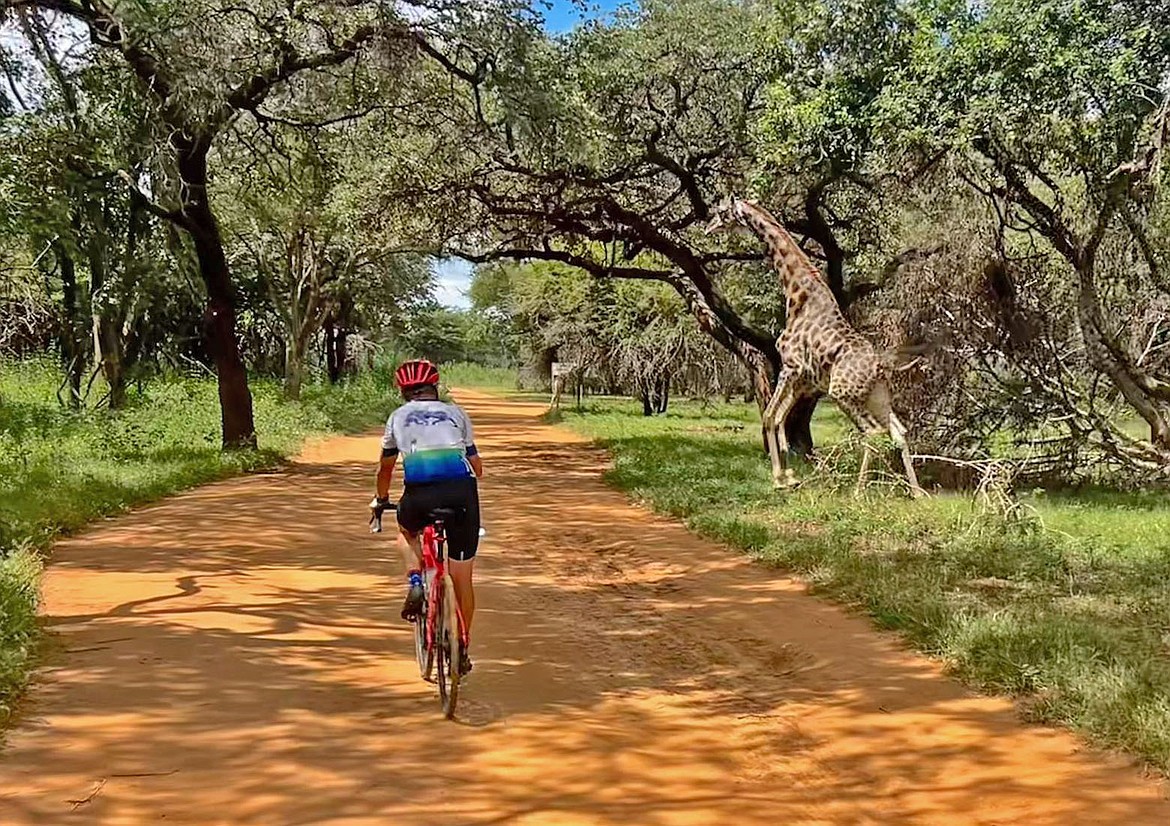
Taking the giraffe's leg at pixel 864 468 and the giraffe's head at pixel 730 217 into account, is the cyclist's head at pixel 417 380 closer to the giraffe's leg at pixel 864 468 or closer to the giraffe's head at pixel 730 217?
the giraffe's leg at pixel 864 468

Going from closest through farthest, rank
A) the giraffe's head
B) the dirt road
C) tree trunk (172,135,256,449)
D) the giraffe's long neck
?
the dirt road, the giraffe's long neck, the giraffe's head, tree trunk (172,135,256,449)

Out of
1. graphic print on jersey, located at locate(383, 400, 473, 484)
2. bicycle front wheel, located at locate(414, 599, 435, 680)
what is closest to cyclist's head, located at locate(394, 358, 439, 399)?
graphic print on jersey, located at locate(383, 400, 473, 484)

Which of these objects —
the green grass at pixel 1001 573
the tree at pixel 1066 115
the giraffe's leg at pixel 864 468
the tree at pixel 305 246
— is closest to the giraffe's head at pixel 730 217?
the tree at pixel 1066 115

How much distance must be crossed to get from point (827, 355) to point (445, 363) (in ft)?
208

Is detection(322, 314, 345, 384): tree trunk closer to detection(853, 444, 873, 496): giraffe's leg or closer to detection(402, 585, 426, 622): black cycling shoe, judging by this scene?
detection(853, 444, 873, 496): giraffe's leg

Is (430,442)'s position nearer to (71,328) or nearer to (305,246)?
(71,328)

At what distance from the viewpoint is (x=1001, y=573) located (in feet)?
26.1

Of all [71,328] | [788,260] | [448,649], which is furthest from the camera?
[71,328]

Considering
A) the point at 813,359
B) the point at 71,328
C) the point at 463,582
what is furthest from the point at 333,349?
the point at 463,582

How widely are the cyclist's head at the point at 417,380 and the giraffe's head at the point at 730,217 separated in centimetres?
916

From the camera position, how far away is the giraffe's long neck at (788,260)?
13.5 m

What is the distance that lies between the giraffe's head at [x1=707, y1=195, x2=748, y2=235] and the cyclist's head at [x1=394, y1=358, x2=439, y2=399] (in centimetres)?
916

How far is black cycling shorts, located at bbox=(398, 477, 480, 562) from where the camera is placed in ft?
16.7

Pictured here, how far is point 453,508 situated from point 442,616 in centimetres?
52
